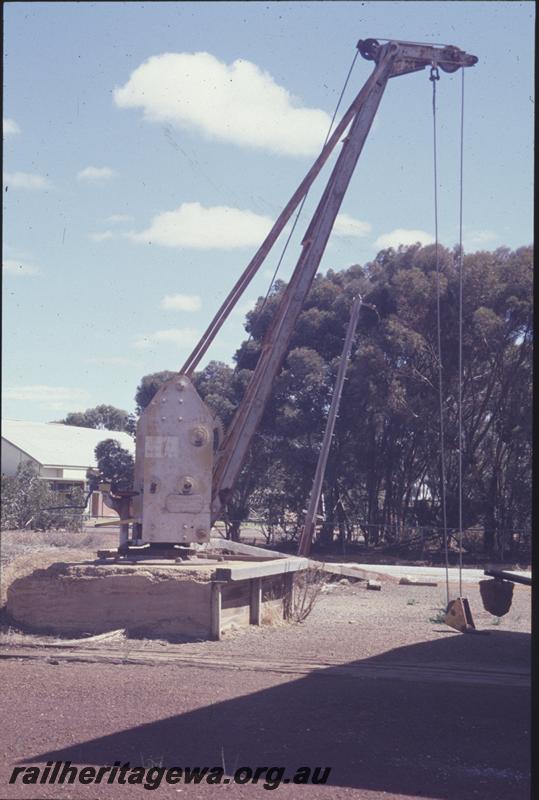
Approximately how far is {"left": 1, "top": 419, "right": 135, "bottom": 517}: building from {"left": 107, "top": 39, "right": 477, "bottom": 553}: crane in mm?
27155

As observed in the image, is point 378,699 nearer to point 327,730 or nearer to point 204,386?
point 327,730

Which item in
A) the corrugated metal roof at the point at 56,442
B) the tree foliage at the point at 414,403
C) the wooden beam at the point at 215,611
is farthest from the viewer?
the corrugated metal roof at the point at 56,442

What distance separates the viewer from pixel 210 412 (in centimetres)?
1230

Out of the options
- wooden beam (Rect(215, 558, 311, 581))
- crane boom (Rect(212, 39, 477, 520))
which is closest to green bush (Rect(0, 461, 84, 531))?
crane boom (Rect(212, 39, 477, 520))

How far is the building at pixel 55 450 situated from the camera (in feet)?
135

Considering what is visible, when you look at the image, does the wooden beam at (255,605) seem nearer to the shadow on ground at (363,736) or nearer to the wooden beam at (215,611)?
the wooden beam at (215,611)

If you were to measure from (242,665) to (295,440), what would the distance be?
21806mm

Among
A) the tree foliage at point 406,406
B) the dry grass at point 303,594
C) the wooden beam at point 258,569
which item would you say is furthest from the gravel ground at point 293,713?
the tree foliage at point 406,406

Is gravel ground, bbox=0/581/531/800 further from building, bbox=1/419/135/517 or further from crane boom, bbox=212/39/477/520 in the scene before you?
building, bbox=1/419/135/517

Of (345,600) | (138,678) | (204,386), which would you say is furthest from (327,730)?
(204,386)

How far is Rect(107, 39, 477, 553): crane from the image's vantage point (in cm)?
1205

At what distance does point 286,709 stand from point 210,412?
5454 mm

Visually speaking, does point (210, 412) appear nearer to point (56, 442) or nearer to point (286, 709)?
point (286, 709)

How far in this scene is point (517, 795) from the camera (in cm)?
537
